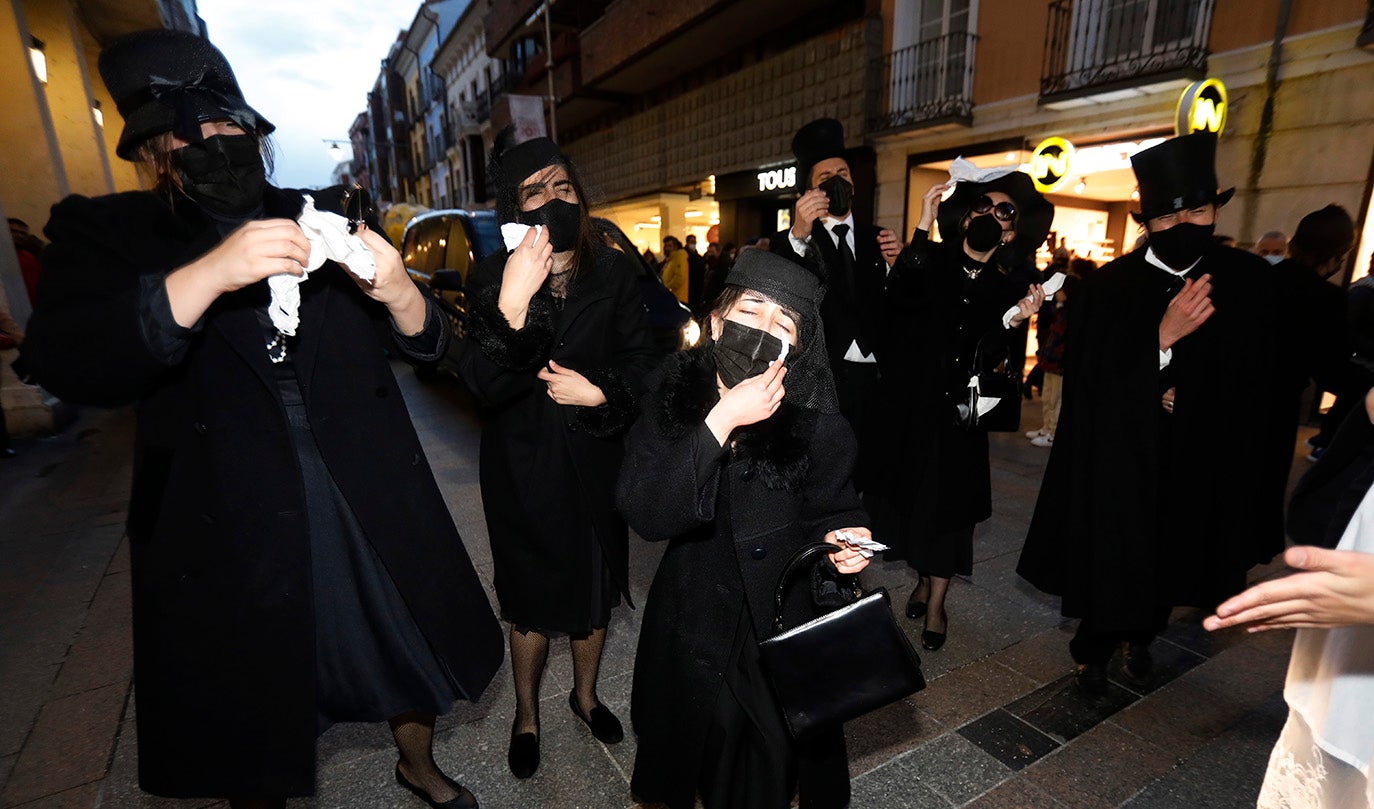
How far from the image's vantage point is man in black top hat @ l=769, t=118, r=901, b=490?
321cm

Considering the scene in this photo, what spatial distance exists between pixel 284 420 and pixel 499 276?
0.84m

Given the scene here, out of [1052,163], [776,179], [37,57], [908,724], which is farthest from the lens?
[776,179]

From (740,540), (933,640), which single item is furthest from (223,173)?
(933,640)

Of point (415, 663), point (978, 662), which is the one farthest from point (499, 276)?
point (978, 662)

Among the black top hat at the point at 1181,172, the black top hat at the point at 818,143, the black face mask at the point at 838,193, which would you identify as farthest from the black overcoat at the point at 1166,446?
the black top hat at the point at 818,143

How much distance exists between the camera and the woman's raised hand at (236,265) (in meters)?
1.19

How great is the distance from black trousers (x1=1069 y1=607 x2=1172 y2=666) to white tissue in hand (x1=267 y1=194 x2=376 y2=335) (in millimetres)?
3072

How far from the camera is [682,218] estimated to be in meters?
21.2

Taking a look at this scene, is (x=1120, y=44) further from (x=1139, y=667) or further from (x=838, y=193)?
(x=1139, y=667)

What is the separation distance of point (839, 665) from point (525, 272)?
1.34 metres

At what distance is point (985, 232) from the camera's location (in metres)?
2.92

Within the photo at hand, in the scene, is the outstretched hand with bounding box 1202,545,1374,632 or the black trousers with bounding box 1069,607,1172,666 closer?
the outstretched hand with bounding box 1202,545,1374,632

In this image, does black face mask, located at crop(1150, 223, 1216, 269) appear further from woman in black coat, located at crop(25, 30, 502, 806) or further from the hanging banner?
the hanging banner

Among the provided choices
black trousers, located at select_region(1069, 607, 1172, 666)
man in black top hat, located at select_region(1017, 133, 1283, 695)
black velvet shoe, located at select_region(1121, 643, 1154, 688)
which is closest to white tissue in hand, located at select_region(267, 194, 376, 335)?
man in black top hat, located at select_region(1017, 133, 1283, 695)
